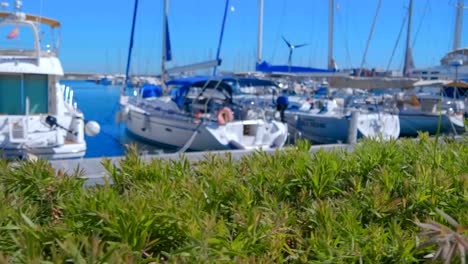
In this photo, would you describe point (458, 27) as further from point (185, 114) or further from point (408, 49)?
point (185, 114)

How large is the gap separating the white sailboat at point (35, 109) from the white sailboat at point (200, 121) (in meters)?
3.50

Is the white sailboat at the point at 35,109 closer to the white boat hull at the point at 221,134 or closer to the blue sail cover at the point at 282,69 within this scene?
the white boat hull at the point at 221,134

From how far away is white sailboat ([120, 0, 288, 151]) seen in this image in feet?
59.2

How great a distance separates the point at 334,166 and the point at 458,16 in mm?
38332

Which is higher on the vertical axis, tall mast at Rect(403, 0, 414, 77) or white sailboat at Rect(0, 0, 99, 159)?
tall mast at Rect(403, 0, 414, 77)

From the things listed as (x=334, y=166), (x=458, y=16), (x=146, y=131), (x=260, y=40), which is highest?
(x=458, y=16)

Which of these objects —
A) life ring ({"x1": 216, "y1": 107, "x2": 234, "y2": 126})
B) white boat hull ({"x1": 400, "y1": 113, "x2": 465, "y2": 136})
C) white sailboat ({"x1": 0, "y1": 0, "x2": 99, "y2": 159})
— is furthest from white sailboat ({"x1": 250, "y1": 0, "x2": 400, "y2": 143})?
white sailboat ({"x1": 0, "y1": 0, "x2": 99, "y2": 159})

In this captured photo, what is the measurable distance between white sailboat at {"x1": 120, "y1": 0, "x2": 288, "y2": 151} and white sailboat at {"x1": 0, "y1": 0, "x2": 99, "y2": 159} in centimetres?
350

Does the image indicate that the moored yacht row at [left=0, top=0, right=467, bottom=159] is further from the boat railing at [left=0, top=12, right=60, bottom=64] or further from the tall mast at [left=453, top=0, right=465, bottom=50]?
the tall mast at [left=453, top=0, right=465, bottom=50]

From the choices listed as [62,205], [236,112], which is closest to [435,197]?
[62,205]

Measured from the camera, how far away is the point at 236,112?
20.1 m

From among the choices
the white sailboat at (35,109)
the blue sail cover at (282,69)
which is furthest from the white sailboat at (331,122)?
the white sailboat at (35,109)

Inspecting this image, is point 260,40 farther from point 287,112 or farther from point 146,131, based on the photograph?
point 146,131

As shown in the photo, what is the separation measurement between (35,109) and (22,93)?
53cm
